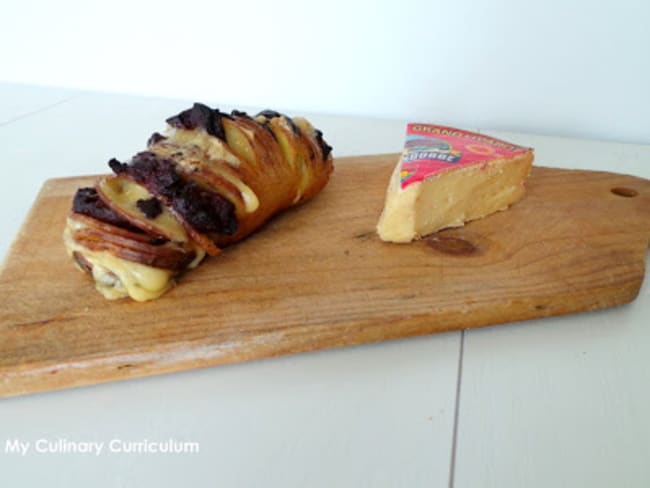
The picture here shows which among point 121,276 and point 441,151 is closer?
point 121,276

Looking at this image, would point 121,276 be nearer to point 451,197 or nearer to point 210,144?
point 210,144

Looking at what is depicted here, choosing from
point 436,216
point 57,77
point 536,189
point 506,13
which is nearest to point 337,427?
point 436,216

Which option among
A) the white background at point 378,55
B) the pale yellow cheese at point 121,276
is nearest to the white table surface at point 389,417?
the pale yellow cheese at point 121,276

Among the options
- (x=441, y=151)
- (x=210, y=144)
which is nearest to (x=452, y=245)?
(x=441, y=151)

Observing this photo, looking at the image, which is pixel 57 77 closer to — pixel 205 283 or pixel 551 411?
pixel 205 283

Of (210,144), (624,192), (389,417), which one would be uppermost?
(210,144)

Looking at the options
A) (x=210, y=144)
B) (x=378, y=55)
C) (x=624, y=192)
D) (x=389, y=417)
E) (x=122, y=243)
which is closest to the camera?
(x=389, y=417)

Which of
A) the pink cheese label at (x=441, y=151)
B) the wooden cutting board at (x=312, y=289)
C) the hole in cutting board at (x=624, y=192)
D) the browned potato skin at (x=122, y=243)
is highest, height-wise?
the pink cheese label at (x=441, y=151)

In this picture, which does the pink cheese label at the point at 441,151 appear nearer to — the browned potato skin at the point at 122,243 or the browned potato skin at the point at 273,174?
the browned potato skin at the point at 273,174
